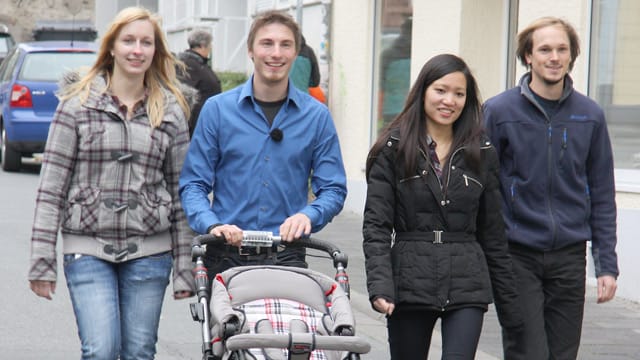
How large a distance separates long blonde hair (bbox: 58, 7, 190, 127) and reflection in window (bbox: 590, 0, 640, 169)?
5926 mm

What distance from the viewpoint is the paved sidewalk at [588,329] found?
786cm

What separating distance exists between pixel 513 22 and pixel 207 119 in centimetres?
809

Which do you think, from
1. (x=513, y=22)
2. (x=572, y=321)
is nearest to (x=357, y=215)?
(x=513, y=22)

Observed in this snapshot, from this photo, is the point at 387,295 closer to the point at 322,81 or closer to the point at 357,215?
the point at 357,215

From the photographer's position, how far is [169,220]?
518 cm

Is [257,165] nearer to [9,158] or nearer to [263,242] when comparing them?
[263,242]

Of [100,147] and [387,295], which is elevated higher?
[100,147]

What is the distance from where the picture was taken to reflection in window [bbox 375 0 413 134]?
15055 mm

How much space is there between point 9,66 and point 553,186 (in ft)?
51.5

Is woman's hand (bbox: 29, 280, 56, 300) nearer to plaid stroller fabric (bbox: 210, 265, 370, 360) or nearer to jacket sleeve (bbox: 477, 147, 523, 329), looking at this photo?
plaid stroller fabric (bbox: 210, 265, 370, 360)

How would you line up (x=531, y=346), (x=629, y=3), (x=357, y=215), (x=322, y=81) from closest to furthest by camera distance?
(x=531, y=346), (x=629, y=3), (x=357, y=215), (x=322, y=81)

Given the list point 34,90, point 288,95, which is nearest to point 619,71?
point 288,95

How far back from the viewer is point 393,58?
50.8ft

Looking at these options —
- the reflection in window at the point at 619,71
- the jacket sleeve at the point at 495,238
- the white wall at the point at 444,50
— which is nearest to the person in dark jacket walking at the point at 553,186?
the jacket sleeve at the point at 495,238
